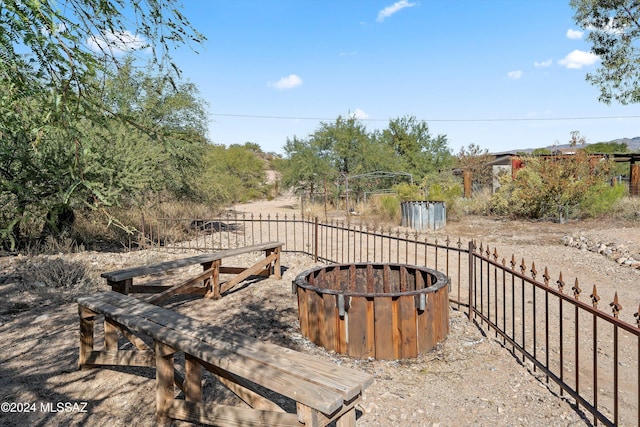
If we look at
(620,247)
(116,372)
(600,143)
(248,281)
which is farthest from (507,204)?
(600,143)

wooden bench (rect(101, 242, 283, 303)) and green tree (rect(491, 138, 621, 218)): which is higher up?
green tree (rect(491, 138, 621, 218))

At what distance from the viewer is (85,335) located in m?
3.68

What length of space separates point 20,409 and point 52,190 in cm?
643

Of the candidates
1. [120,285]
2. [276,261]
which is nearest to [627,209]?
[276,261]

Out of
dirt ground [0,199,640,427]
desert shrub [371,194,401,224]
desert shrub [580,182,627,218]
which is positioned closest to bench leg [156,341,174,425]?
dirt ground [0,199,640,427]

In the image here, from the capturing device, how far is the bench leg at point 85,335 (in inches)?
144

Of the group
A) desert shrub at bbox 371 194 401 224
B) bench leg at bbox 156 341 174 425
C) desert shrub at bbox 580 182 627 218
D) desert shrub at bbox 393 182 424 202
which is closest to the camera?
bench leg at bbox 156 341 174 425

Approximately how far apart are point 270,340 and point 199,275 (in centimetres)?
184

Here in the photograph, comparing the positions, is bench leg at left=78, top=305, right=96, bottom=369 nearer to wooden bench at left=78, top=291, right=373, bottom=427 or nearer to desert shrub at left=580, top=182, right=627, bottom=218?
wooden bench at left=78, top=291, right=373, bottom=427

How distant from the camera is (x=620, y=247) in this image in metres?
8.59

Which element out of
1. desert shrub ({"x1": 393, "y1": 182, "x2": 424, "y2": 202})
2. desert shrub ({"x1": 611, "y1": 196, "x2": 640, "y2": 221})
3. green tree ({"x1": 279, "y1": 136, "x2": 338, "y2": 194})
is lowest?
desert shrub ({"x1": 611, "y1": 196, "x2": 640, "y2": 221})

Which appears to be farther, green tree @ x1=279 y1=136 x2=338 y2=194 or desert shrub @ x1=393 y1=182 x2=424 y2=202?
green tree @ x1=279 y1=136 x2=338 y2=194

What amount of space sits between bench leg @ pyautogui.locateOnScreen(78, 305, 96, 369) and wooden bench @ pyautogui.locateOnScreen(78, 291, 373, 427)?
0.22 m

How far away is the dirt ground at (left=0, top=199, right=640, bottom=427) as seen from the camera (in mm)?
3020
